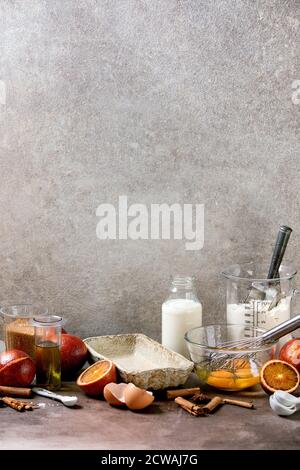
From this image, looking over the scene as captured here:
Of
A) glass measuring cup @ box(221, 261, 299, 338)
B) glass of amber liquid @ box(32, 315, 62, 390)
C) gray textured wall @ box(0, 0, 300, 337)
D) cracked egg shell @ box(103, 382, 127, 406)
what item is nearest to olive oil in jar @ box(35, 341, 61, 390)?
glass of amber liquid @ box(32, 315, 62, 390)

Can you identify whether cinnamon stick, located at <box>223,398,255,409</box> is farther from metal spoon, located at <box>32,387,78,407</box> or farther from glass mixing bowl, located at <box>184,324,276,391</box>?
metal spoon, located at <box>32,387,78,407</box>

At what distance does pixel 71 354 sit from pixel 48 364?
6cm

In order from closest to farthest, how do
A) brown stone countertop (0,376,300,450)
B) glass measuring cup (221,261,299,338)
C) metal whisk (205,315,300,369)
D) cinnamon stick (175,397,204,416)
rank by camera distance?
brown stone countertop (0,376,300,450) → cinnamon stick (175,397,204,416) → metal whisk (205,315,300,369) → glass measuring cup (221,261,299,338)

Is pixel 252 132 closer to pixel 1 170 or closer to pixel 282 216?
pixel 282 216

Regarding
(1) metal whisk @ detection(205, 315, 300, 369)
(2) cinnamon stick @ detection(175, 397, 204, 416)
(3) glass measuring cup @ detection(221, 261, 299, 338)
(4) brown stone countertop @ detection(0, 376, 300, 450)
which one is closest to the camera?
(4) brown stone countertop @ detection(0, 376, 300, 450)

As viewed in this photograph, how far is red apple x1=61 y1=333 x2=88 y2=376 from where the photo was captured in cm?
136

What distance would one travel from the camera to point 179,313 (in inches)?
55.8

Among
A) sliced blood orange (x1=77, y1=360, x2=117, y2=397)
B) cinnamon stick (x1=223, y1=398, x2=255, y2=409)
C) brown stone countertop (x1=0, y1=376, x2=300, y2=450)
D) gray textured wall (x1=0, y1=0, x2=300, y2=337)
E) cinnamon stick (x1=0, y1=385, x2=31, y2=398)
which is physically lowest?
brown stone countertop (x1=0, y1=376, x2=300, y2=450)

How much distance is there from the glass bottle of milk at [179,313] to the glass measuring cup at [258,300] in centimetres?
7

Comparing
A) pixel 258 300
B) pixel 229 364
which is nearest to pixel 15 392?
pixel 229 364

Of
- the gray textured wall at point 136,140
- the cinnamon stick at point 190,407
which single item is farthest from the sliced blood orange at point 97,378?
the gray textured wall at point 136,140

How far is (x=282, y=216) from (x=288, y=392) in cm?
43

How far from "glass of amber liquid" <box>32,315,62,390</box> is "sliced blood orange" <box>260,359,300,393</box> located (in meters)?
0.38

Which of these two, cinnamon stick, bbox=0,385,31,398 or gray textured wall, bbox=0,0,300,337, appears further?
gray textured wall, bbox=0,0,300,337
